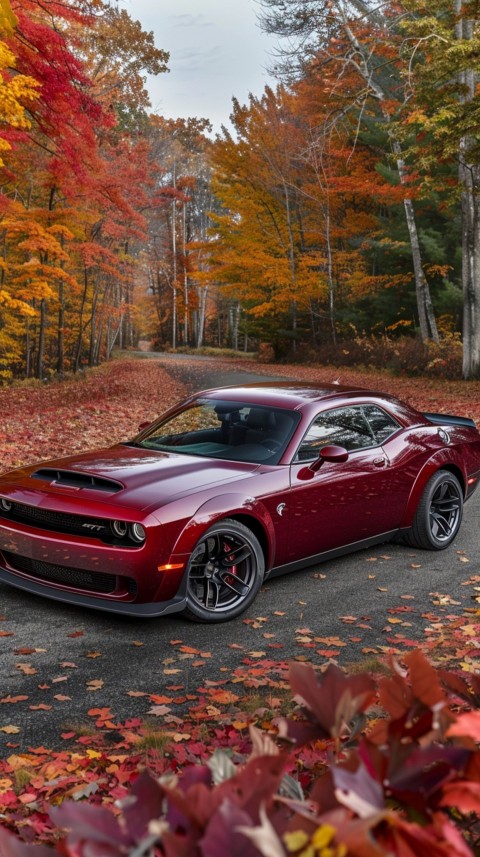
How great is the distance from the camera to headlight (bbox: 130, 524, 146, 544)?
5043 mm

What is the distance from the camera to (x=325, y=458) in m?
6.07

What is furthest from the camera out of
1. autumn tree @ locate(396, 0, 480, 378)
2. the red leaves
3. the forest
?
the forest

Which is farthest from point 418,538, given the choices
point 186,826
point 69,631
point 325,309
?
point 325,309

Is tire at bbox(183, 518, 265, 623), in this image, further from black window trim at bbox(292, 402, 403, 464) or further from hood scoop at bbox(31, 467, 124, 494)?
black window trim at bbox(292, 402, 403, 464)

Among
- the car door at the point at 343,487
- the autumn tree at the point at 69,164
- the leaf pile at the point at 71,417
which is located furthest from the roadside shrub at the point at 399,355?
the car door at the point at 343,487

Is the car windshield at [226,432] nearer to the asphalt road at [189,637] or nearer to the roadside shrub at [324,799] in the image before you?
the asphalt road at [189,637]

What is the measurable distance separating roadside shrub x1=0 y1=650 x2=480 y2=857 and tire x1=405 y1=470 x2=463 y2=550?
593 centimetres

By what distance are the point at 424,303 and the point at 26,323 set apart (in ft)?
52.4

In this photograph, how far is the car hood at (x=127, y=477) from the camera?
17.3 ft

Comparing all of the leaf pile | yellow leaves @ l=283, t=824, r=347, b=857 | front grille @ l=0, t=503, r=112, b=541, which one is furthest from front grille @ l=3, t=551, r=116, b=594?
the leaf pile

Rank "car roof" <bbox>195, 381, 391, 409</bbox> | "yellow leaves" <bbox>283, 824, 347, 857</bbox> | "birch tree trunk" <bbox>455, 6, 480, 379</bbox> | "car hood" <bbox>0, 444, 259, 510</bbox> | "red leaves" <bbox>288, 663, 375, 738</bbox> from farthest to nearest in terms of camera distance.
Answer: "birch tree trunk" <bbox>455, 6, 480, 379</bbox> < "car roof" <bbox>195, 381, 391, 409</bbox> < "car hood" <bbox>0, 444, 259, 510</bbox> < "red leaves" <bbox>288, 663, 375, 738</bbox> < "yellow leaves" <bbox>283, 824, 347, 857</bbox>

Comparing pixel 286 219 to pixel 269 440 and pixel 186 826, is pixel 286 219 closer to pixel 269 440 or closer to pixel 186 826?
pixel 269 440

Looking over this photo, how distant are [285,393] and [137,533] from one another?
88.7 inches

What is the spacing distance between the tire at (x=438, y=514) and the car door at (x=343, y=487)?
0.29 meters
